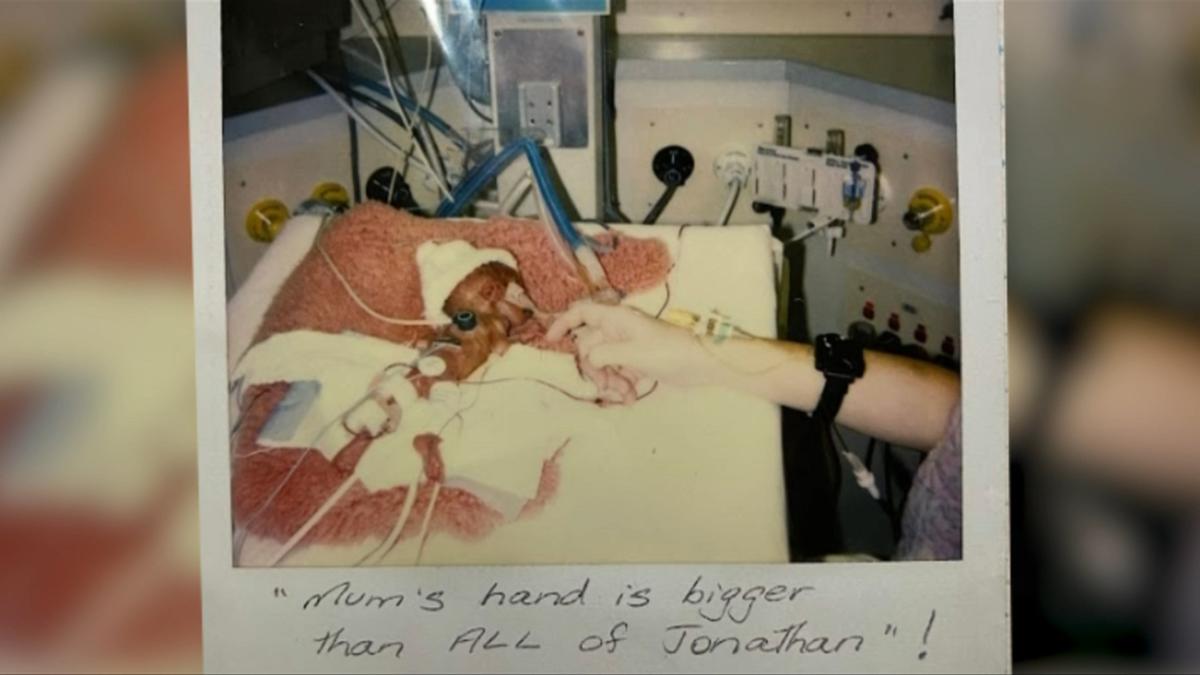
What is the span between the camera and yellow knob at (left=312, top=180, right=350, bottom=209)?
56 cm

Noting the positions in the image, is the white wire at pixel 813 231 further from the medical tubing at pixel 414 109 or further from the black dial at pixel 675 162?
the medical tubing at pixel 414 109

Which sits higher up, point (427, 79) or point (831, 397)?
point (427, 79)

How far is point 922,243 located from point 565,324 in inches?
7.3

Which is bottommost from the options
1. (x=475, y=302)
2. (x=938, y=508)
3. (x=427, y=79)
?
(x=938, y=508)

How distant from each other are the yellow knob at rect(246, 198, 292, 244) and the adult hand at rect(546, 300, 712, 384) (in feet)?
0.48

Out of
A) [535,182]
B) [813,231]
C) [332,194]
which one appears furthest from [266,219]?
[813,231]

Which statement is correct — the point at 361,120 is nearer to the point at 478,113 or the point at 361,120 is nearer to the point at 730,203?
the point at 478,113

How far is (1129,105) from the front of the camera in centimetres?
57

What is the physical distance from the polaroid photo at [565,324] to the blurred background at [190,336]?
0.06 ft

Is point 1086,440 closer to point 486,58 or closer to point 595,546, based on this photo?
point 595,546

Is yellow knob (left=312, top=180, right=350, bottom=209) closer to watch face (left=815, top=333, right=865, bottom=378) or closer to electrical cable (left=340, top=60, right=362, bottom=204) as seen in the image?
electrical cable (left=340, top=60, right=362, bottom=204)

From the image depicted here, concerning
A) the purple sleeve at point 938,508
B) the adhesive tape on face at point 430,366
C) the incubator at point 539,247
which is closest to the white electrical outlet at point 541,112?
the incubator at point 539,247

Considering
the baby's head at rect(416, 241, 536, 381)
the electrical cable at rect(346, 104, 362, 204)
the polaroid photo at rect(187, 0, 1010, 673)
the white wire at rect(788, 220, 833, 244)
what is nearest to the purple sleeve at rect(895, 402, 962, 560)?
the polaroid photo at rect(187, 0, 1010, 673)

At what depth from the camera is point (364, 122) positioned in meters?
0.56
